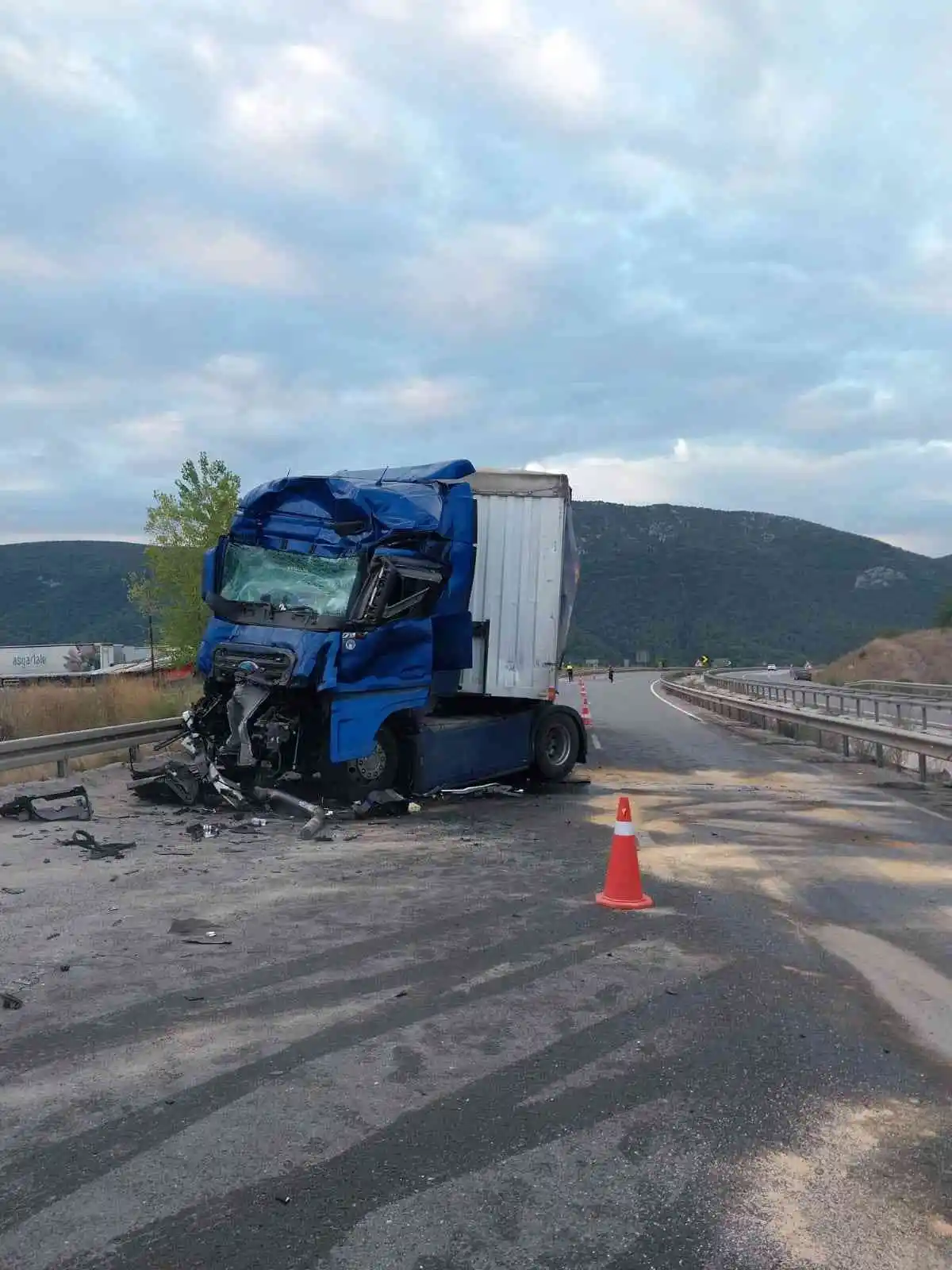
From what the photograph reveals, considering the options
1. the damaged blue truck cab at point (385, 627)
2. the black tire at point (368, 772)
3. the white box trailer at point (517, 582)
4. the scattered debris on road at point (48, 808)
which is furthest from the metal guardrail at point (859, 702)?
the scattered debris on road at point (48, 808)

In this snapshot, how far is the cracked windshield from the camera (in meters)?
11.4

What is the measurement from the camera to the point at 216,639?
11.5 m

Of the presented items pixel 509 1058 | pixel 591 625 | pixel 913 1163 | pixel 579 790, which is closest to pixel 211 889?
pixel 509 1058

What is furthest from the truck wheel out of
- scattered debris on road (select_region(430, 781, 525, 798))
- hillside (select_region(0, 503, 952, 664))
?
hillside (select_region(0, 503, 952, 664))

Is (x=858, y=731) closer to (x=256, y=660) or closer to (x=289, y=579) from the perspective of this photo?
(x=289, y=579)

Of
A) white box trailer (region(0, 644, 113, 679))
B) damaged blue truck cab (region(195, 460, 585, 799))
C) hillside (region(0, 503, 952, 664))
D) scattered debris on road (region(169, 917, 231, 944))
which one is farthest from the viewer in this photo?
hillside (region(0, 503, 952, 664))

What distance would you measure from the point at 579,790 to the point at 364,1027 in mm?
9366

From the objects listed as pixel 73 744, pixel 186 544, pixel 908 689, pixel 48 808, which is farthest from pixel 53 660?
pixel 48 808

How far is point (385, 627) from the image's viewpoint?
36.9 feet

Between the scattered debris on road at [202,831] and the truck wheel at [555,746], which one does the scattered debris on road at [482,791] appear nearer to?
the truck wheel at [555,746]

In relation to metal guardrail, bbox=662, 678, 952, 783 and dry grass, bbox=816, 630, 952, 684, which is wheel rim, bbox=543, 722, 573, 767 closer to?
metal guardrail, bbox=662, 678, 952, 783

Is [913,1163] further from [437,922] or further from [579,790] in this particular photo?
[579,790]

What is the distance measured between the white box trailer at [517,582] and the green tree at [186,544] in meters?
30.6

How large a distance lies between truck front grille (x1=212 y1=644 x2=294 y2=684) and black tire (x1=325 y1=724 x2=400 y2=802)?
51.0 inches
